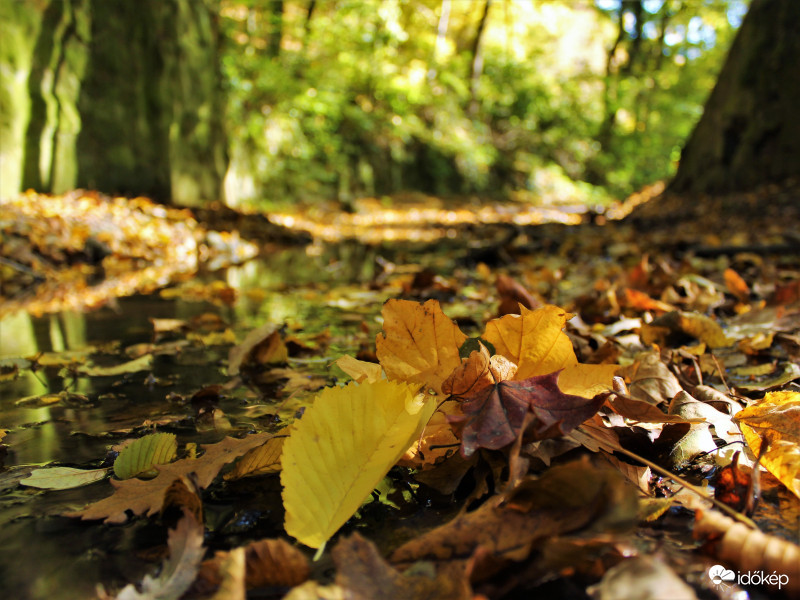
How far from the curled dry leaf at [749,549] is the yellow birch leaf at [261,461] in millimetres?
510

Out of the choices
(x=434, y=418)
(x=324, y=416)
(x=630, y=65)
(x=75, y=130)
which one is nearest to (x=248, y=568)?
(x=324, y=416)

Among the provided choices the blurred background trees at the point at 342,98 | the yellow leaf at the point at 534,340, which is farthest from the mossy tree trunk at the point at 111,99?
the yellow leaf at the point at 534,340

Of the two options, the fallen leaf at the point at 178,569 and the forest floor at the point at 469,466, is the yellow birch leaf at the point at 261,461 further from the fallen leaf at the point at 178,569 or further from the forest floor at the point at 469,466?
the fallen leaf at the point at 178,569

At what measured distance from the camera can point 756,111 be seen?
21.0 ft

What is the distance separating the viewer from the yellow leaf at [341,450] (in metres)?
0.58

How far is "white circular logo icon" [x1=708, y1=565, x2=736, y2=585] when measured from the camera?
511 millimetres

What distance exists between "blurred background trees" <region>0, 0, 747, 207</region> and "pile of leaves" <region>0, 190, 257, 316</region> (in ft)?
2.33

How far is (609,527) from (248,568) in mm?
330

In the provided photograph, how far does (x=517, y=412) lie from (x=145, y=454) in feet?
1.73

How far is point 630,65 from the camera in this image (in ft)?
64.7

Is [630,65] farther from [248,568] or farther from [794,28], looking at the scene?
[248,568]

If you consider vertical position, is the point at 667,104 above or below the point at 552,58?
below

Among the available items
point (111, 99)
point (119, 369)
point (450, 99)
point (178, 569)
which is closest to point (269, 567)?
point (178, 569)

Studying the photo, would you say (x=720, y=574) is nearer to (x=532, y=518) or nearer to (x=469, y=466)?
(x=532, y=518)
